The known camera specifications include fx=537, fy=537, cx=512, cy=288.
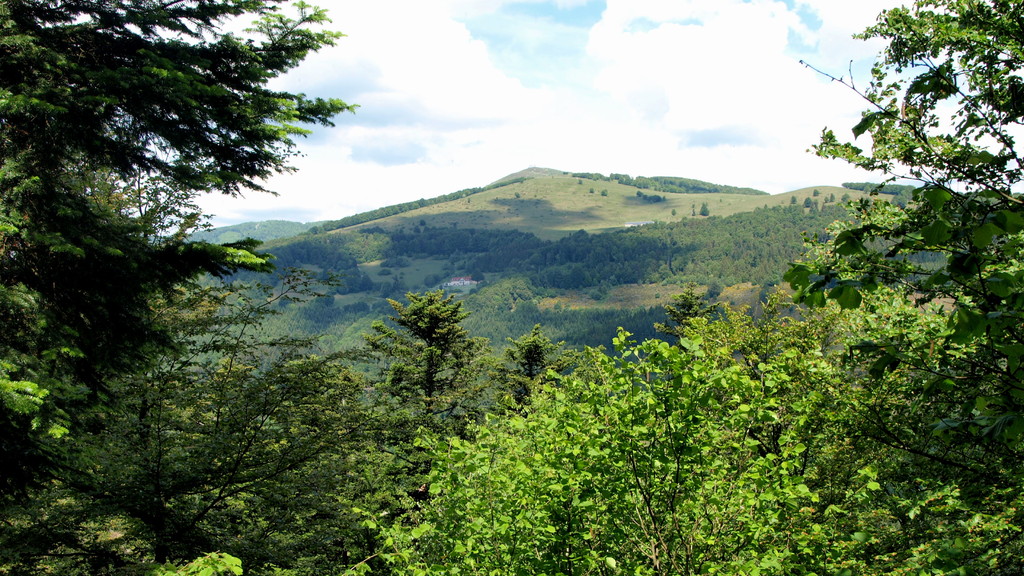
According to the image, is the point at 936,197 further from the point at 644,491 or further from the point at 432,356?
the point at 432,356

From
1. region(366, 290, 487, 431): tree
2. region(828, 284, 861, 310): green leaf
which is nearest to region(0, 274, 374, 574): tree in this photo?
region(828, 284, 861, 310): green leaf

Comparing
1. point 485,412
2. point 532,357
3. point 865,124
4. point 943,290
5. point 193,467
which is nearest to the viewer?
point 865,124

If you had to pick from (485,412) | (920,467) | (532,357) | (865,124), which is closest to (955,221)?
(865,124)

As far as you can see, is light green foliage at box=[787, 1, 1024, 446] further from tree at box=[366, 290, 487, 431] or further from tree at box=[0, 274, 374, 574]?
tree at box=[366, 290, 487, 431]

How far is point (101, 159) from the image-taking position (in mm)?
6836

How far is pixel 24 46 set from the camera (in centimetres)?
588

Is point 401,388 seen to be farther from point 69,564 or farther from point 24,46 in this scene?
point 24,46

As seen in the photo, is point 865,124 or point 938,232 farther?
point 865,124

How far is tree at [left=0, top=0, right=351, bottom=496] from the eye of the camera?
5.80 metres

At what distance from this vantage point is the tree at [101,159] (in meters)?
5.80

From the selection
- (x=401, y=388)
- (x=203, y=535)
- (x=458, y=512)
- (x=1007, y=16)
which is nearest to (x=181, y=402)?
(x=203, y=535)

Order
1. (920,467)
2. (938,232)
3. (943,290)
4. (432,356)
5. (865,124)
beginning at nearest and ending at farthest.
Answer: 1. (938,232)
2. (865,124)
3. (943,290)
4. (920,467)
5. (432,356)

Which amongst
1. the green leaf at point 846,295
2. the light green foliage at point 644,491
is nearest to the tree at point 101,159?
the light green foliage at point 644,491

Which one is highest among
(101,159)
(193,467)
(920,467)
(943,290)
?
(101,159)
